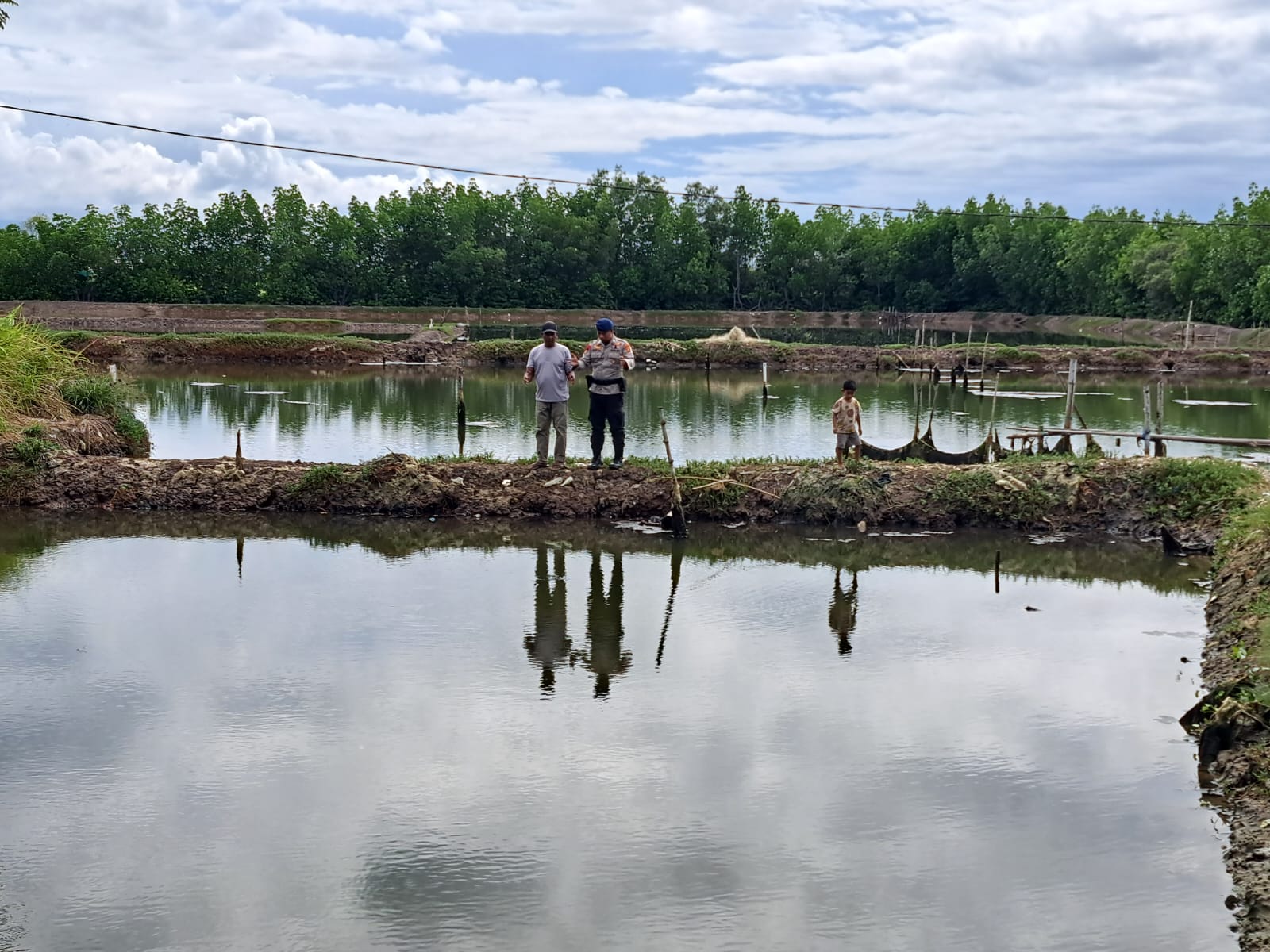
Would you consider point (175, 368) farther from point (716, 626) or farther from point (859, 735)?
point (859, 735)

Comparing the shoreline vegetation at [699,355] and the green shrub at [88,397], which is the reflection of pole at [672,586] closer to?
the green shrub at [88,397]

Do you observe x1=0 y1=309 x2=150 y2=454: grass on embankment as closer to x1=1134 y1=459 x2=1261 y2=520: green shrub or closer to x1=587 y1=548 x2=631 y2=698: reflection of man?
x1=587 y1=548 x2=631 y2=698: reflection of man

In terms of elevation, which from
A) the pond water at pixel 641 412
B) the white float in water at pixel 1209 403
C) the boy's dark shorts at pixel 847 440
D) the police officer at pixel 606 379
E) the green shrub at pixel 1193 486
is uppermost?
the police officer at pixel 606 379

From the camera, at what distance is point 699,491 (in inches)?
618

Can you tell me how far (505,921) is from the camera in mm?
6273

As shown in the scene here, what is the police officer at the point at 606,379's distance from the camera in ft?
49.9

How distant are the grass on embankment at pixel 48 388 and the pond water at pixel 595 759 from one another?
4998mm

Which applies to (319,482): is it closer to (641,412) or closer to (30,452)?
(30,452)

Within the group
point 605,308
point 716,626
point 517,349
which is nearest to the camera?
point 716,626

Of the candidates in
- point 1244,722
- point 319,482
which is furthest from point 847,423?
point 1244,722

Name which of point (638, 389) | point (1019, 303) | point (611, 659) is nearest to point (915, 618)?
point (611, 659)

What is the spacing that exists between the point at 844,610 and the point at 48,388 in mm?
12196

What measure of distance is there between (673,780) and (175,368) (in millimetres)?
36828

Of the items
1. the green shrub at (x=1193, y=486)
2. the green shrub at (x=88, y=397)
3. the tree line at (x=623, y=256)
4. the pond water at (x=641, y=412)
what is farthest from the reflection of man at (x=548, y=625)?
the tree line at (x=623, y=256)
